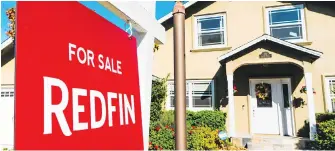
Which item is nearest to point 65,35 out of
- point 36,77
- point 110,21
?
point 36,77

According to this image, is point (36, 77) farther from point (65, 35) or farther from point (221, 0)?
point (221, 0)

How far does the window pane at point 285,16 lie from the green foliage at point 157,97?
5.49 meters

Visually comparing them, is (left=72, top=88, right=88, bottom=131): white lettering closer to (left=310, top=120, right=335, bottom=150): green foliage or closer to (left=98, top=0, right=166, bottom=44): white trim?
(left=98, top=0, right=166, bottom=44): white trim

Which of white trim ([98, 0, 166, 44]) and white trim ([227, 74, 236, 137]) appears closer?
white trim ([98, 0, 166, 44])

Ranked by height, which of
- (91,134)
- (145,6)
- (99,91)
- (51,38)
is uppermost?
(145,6)

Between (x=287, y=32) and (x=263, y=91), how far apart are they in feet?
9.07

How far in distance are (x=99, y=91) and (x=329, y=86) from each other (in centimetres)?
1194

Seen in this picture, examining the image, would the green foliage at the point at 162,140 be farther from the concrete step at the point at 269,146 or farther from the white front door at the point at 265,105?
the white front door at the point at 265,105

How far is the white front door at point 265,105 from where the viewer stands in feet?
38.2

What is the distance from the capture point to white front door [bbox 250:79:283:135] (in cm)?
1165

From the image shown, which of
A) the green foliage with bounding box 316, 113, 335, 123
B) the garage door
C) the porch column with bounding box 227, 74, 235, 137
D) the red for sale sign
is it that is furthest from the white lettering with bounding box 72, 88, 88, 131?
the garage door

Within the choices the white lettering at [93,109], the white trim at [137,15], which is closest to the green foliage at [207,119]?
the white trim at [137,15]


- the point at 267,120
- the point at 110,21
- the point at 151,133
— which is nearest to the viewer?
the point at 110,21

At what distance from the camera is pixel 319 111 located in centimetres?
1094
